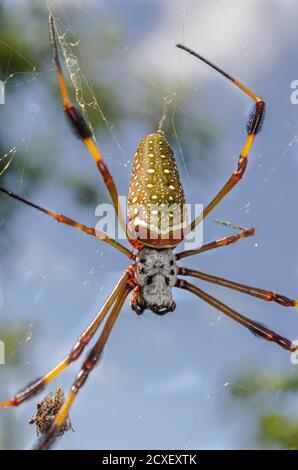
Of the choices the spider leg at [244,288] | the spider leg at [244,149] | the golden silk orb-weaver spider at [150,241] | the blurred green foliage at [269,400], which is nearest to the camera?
the golden silk orb-weaver spider at [150,241]

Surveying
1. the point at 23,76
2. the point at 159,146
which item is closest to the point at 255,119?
the point at 159,146

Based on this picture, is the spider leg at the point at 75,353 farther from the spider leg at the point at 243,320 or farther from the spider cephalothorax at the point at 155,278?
the spider leg at the point at 243,320

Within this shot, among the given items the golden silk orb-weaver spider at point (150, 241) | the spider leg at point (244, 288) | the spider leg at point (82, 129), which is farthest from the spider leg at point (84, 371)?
the spider leg at point (82, 129)

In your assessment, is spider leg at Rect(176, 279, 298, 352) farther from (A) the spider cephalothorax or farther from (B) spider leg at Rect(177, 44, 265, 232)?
(B) spider leg at Rect(177, 44, 265, 232)

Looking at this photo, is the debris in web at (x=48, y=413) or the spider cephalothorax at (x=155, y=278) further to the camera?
the spider cephalothorax at (x=155, y=278)

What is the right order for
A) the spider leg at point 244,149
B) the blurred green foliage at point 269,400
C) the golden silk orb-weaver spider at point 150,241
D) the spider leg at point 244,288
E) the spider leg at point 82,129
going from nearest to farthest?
the spider leg at point 82,129, the golden silk orb-weaver spider at point 150,241, the spider leg at point 244,149, the spider leg at point 244,288, the blurred green foliage at point 269,400

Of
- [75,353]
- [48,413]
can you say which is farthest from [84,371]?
[48,413]

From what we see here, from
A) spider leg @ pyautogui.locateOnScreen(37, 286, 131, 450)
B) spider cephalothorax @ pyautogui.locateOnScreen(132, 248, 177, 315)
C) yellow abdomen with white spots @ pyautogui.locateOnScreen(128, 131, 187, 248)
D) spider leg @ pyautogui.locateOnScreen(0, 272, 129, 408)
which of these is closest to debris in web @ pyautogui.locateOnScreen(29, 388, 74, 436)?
spider leg @ pyautogui.locateOnScreen(37, 286, 131, 450)
